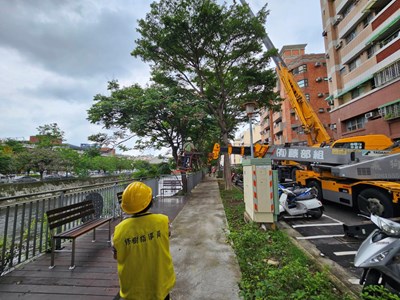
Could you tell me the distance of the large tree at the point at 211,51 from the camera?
30.9 feet

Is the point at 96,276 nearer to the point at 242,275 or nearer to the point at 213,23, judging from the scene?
the point at 242,275

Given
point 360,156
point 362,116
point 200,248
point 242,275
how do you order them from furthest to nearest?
1. point 362,116
2. point 360,156
3. point 200,248
4. point 242,275

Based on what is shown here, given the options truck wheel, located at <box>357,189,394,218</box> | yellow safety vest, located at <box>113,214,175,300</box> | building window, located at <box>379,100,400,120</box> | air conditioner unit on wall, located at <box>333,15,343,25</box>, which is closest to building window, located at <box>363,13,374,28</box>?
air conditioner unit on wall, located at <box>333,15,343,25</box>

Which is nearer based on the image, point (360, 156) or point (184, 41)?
point (360, 156)

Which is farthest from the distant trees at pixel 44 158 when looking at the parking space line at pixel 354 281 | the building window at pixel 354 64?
the building window at pixel 354 64

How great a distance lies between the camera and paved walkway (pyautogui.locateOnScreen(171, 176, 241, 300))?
2.70m

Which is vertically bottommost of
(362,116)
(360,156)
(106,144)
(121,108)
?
(360,156)

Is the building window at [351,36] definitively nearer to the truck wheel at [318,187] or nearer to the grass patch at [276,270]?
the truck wheel at [318,187]

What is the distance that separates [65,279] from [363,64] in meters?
21.6

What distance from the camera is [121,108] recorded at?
379 inches

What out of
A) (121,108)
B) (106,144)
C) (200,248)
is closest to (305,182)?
(200,248)

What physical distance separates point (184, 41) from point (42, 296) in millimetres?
10447

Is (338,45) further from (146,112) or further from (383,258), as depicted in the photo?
(383,258)

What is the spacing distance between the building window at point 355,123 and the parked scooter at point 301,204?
49.9ft
